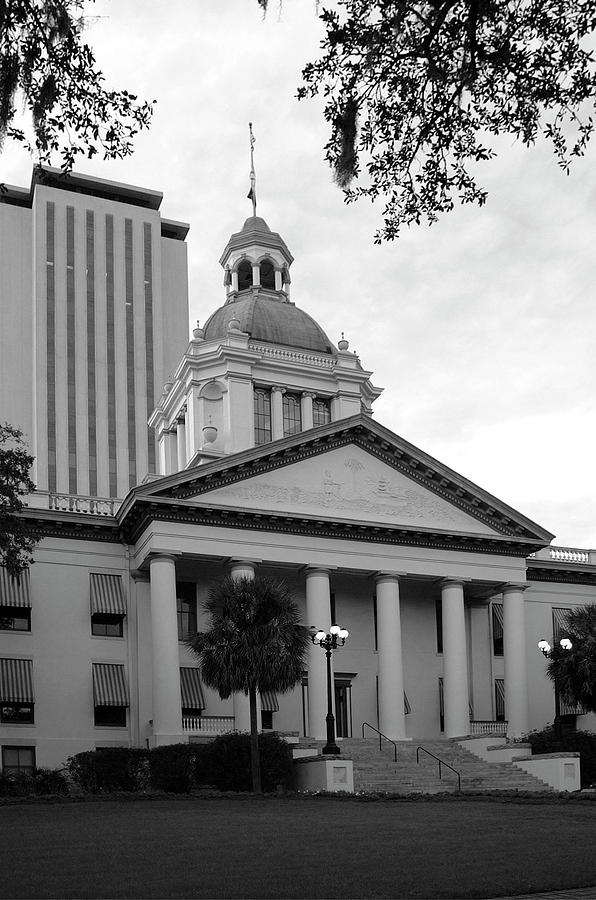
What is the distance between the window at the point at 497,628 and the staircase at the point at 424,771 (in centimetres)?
740

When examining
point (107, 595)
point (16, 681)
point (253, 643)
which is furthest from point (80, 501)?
point (253, 643)

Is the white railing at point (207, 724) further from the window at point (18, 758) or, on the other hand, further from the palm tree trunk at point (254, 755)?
the palm tree trunk at point (254, 755)

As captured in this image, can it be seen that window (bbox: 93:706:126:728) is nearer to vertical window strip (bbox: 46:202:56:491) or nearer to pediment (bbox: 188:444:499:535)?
pediment (bbox: 188:444:499:535)

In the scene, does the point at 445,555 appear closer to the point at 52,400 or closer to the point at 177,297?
the point at 52,400

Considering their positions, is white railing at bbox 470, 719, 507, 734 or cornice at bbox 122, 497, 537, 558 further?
white railing at bbox 470, 719, 507, 734

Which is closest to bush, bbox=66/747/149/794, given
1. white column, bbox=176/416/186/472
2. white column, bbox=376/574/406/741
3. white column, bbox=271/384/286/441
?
white column, bbox=376/574/406/741

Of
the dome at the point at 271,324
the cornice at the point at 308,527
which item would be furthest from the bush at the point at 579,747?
the dome at the point at 271,324

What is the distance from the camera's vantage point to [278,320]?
64688 mm

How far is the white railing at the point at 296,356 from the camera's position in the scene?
201ft

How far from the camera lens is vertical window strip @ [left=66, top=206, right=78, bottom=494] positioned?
419 feet

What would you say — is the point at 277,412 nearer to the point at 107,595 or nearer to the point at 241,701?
the point at 107,595

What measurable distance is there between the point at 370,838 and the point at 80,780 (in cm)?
2068

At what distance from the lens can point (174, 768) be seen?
39.8 m

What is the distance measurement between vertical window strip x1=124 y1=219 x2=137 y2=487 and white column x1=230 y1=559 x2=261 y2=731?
269 ft
